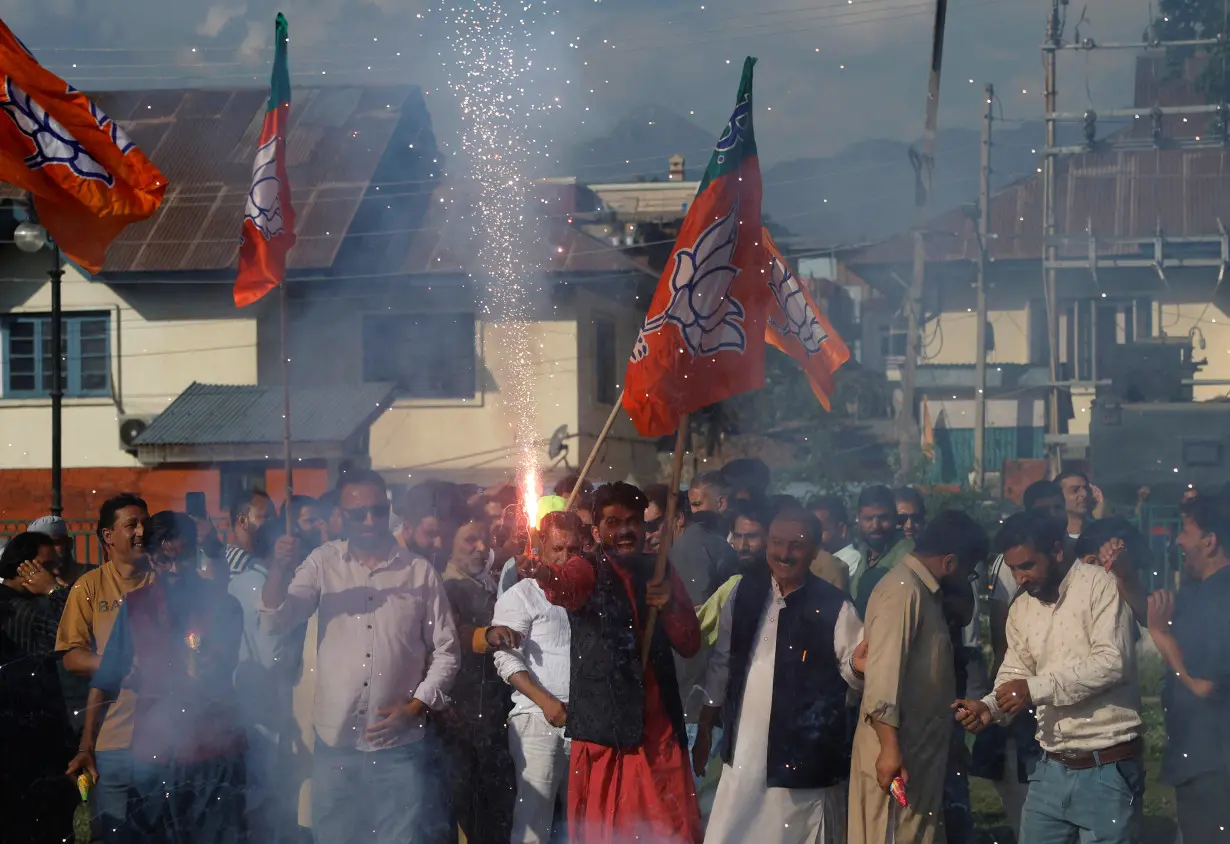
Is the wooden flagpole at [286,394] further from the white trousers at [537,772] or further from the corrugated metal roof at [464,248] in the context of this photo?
the corrugated metal roof at [464,248]

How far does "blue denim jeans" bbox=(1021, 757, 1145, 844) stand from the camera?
5211 millimetres

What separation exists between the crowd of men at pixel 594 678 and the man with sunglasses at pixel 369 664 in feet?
0.04

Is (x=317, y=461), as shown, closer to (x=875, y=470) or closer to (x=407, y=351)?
(x=407, y=351)

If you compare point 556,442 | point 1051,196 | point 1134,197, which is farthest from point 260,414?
point 1134,197

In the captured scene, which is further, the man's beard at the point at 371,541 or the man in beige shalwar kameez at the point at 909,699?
the man's beard at the point at 371,541

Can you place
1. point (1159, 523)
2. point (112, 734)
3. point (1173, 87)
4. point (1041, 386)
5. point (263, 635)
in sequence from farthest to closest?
point (1041, 386)
point (1173, 87)
point (1159, 523)
point (263, 635)
point (112, 734)

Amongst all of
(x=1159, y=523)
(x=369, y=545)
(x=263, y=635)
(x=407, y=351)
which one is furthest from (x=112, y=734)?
(x=407, y=351)

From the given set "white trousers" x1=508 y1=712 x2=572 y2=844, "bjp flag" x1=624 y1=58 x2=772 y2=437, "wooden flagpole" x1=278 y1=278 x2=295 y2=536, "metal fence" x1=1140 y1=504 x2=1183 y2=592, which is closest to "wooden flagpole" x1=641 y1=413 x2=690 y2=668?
"bjp flag" x1=624 y1=58 x2=772 y2=437

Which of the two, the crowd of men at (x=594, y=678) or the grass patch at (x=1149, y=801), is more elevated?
the crowd of men at (x=594, y=678)

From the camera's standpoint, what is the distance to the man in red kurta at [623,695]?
5.29m

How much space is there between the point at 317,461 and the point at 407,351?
2689 millimetres

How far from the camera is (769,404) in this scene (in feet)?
66.9

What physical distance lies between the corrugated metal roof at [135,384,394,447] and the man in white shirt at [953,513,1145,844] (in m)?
11.8

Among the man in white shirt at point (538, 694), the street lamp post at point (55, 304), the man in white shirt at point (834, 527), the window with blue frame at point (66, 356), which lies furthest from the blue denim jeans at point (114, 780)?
the window with blue frame at point (66, 356)
